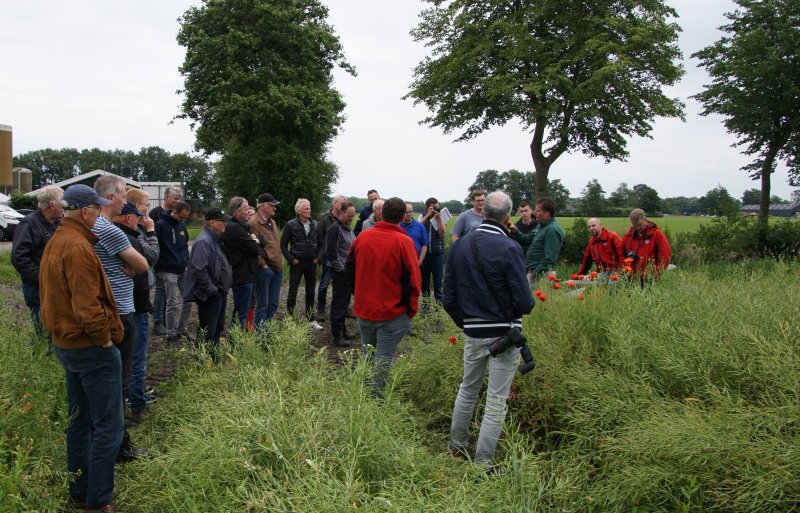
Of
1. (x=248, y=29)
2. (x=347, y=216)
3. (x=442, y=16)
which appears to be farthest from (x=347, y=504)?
(x=248, y=29)

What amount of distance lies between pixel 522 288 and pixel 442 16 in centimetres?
2628

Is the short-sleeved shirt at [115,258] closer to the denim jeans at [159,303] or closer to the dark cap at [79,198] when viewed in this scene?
the dark cap at [79,198]

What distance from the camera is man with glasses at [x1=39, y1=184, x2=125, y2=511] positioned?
339 cm

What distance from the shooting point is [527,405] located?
4.67 metres

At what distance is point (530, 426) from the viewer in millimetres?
4547

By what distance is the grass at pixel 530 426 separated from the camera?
9.87ft

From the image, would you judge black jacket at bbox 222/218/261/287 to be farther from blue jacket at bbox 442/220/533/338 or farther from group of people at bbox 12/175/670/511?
blue jacket at bbox 442/220/533/338

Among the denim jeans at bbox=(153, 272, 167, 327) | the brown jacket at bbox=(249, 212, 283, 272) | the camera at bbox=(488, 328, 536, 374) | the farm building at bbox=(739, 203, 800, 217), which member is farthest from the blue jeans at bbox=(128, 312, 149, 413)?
the farm building at bbox=(739, 203, 800, 217)

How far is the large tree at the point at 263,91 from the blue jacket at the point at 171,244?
2451 centimetres

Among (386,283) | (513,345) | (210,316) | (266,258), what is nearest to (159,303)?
(266,258)

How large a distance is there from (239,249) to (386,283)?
2.72 meters

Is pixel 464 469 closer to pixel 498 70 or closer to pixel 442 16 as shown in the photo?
pixel 498 70

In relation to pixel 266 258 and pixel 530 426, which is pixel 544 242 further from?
pixel 266 258

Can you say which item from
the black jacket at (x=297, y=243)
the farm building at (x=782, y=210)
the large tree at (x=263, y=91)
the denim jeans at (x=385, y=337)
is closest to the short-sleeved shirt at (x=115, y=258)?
the denim jeans at (x=385, y=337)
